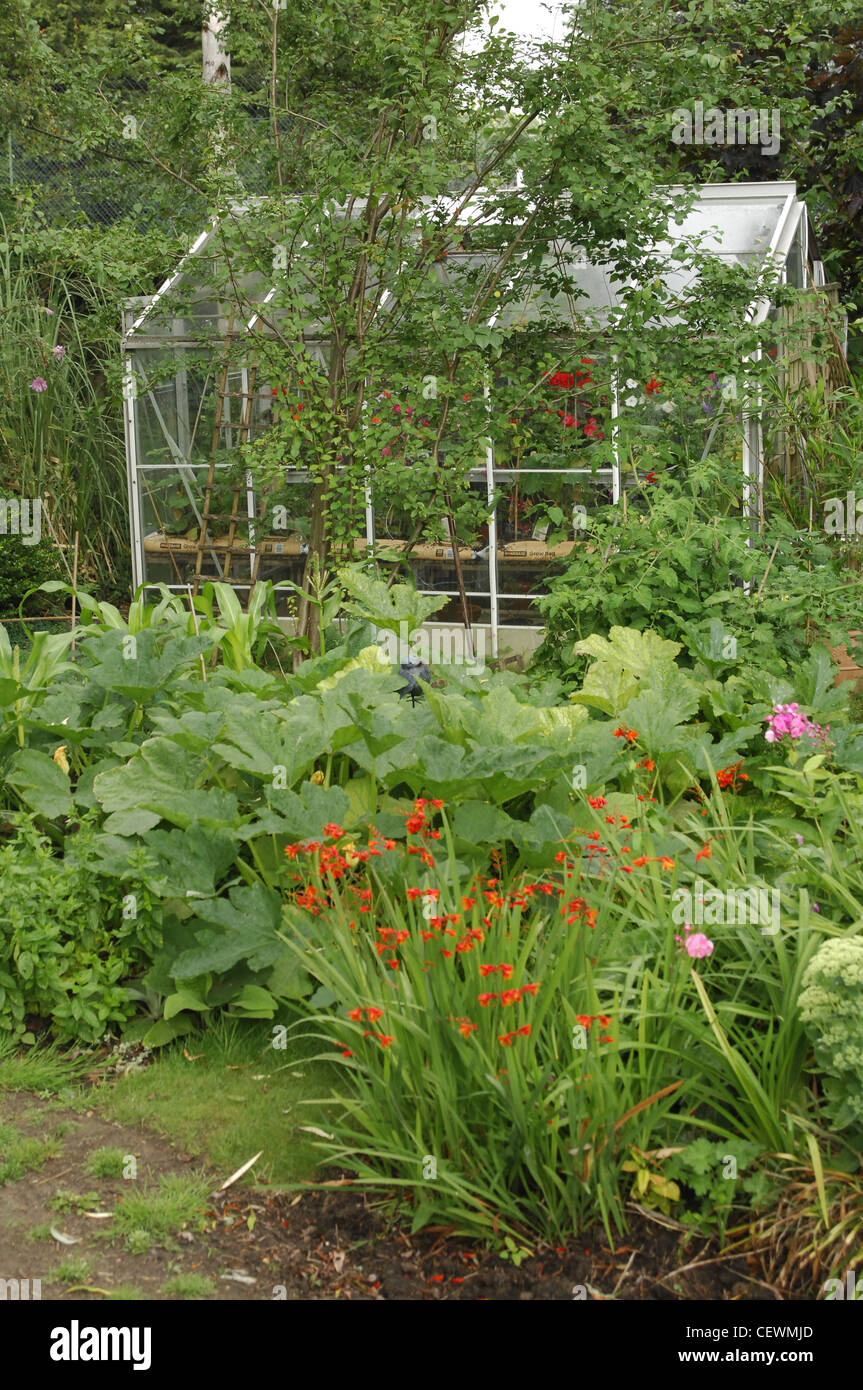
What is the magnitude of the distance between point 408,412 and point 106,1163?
4.65m

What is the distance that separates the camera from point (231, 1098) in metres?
3.19

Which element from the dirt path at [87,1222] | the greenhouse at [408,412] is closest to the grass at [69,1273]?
the dirt path at [87,1222]

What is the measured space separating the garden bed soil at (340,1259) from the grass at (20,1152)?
4cm

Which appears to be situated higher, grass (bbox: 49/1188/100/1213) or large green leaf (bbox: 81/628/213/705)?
large green leaf (bbox: 81/628/213/705)

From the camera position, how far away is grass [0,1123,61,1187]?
114 inches

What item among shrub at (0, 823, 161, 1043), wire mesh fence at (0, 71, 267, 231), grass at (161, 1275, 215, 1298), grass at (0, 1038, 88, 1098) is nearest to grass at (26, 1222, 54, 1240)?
grass at (161, 1275, 215, 1298)

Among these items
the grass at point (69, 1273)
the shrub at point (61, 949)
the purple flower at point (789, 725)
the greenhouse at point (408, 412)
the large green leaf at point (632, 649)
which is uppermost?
the greenhouse at point (408, 412)

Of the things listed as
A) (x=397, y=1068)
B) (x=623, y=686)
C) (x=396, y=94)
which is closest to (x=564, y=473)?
(x=396, y=94)

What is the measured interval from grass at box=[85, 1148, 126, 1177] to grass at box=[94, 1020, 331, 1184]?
0.47 feet

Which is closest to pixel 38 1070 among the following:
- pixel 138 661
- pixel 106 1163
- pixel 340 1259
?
pixel 106 1163

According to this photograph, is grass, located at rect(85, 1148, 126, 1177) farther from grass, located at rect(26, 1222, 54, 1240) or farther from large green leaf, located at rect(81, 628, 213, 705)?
large green leaf, located at rect(81, 628, 213, 705)

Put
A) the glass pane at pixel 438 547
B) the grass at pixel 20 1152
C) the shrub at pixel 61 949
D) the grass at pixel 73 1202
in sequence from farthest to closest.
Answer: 1. the glass pane at pixel 438 547
2. the shrub at pixel 61 949
3. the grass at pixel 20 1152
4. the grass at pixel 73 1202

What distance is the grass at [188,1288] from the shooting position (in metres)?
2.53

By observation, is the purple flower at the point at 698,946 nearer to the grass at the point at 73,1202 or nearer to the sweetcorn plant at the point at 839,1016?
the sweetcorn plant at the point at 839,1016
